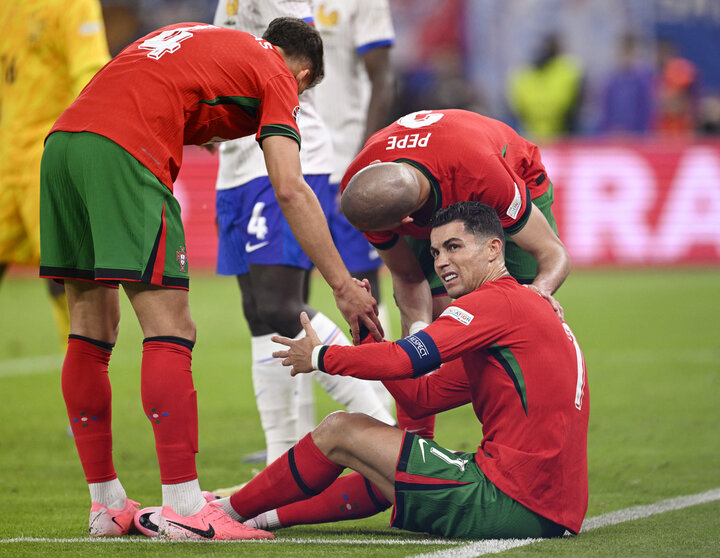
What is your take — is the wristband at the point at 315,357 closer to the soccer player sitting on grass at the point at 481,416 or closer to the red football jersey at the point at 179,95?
the soccer player sitting on grass at the point at 481,416

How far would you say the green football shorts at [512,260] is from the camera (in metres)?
5.30

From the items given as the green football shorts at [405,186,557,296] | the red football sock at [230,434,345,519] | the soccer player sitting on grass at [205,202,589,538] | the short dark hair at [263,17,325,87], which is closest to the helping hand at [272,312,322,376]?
the soccer player sitting on grass at [205,202,589,538]

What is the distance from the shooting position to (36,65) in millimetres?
6398

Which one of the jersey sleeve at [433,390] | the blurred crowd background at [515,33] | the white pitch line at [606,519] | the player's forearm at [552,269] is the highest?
the player's forearm at [552,269]

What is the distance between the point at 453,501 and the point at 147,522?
114 centimetres

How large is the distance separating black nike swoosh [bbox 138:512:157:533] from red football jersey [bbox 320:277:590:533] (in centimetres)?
91

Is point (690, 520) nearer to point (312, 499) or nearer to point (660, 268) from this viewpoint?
point (312, 499)

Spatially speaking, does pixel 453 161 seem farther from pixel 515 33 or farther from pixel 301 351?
pixel 515 33

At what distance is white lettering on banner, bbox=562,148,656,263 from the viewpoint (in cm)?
1518

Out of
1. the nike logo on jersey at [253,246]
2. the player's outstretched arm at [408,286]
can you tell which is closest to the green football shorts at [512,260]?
the player's outstretched arm at [408,286]

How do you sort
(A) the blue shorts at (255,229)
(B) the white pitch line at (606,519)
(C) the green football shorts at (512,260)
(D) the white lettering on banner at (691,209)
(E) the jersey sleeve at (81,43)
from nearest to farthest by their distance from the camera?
(B) the white pitch line at (606,519), (C) the green football shorts at (512,260), (A) the blue shorts at (255,229), (E) the jersey sleeve at (81,43), (D) the white lettering on banner at (691,209)

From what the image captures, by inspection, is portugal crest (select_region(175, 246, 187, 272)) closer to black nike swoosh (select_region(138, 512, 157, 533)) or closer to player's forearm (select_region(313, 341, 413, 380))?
player's forearm (select_region(313, 341, 413, 380))

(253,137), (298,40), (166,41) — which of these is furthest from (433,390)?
(253,137)

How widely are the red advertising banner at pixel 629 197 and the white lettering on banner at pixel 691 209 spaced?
1cm
